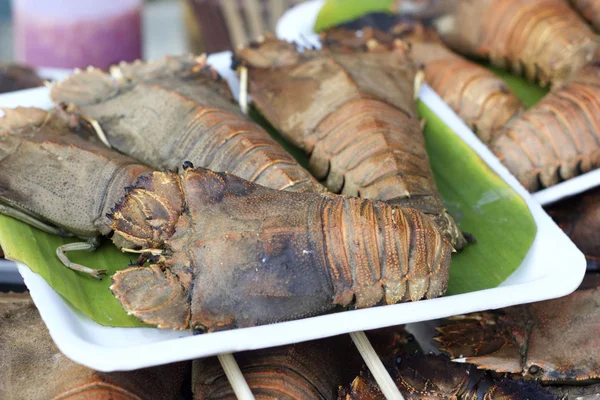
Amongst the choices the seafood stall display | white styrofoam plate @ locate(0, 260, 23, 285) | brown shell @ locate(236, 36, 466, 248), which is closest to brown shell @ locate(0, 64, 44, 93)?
the seafood stall display

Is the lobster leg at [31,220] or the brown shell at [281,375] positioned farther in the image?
the lobster leg at [31,220]

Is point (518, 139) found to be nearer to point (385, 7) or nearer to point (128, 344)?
point (385, 7)

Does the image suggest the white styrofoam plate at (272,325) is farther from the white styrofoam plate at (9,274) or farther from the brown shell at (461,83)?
the brown shell at (461,83)

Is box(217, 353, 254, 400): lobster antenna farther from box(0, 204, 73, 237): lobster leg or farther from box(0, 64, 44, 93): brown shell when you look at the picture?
box(0, 64, 44, 93): brown shell

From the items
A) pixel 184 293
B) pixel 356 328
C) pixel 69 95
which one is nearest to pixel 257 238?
pixel 184 293

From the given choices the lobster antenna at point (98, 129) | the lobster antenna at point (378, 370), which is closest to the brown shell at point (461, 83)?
the lobster antenna at point (98, 129)

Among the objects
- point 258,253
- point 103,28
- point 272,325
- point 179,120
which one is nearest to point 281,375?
point 272,325
